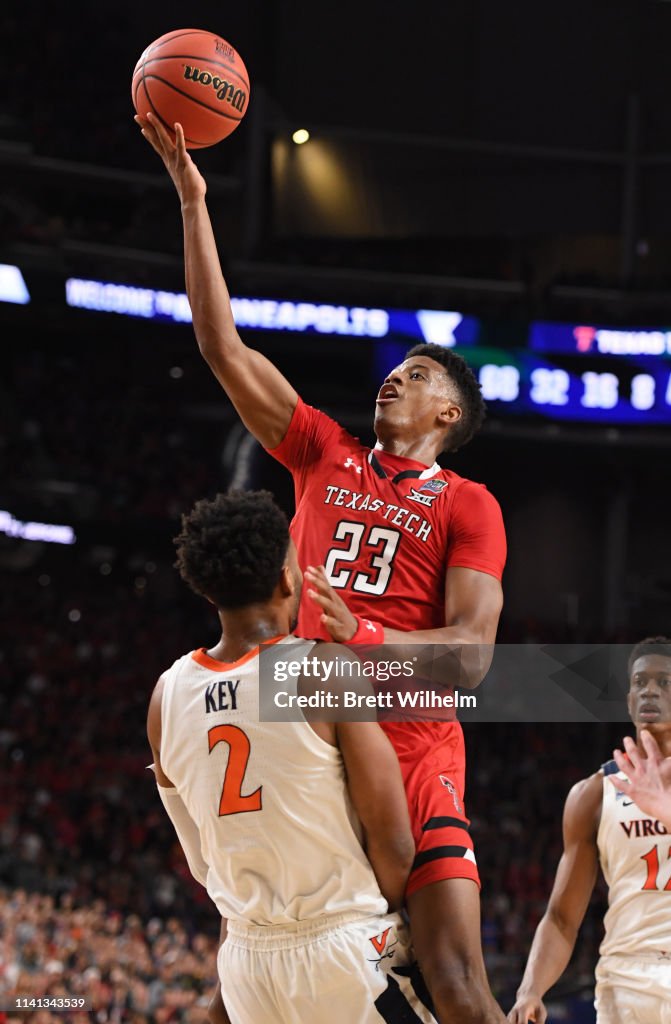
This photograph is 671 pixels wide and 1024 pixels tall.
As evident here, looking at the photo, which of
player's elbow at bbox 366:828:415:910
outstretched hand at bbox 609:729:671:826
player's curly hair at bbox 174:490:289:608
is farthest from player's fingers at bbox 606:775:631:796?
player's curly hair at bbox 174:490:289:608

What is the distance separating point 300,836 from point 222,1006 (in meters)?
1.04

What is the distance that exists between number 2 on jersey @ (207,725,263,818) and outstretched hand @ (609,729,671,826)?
5.83ft

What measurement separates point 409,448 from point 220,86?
4.87ft

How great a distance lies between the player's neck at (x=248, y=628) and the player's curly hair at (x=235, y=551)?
3 centimetres

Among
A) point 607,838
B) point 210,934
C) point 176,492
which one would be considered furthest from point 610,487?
point 607,838

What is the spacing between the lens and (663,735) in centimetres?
532

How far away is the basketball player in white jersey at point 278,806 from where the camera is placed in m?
3.33

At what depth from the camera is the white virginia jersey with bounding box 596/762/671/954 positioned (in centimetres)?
520

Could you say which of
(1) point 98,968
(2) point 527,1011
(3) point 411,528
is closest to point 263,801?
(3) point 411,528

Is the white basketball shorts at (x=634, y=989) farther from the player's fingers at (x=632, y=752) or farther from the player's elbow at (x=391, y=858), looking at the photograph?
the player's elbow at (x=391, y=858)

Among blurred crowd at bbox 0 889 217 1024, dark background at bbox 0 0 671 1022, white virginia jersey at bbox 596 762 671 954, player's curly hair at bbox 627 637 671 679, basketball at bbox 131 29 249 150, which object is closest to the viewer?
basketball at bbox 131 29 249 150

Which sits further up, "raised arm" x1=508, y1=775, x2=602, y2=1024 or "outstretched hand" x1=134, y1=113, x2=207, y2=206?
"outstretched hand" x1=134, y1=113, x2=207, y2=206

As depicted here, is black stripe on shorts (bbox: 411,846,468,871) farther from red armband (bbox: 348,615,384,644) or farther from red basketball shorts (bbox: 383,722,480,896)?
red armband (bbox: 348,615,384,644)

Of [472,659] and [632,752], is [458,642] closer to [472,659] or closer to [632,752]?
[472,659]
